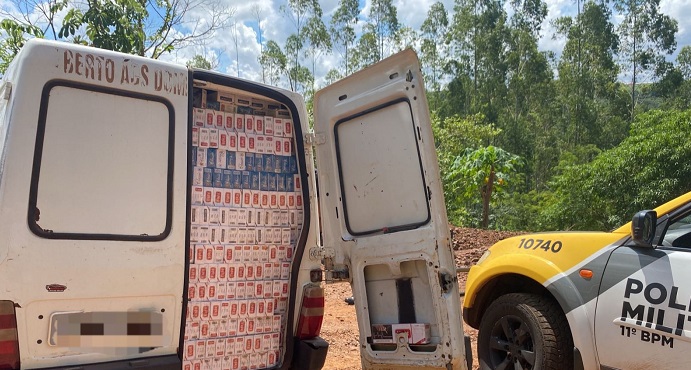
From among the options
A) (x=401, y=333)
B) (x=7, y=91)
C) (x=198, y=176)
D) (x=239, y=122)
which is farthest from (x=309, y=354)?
(x=7, y=91)

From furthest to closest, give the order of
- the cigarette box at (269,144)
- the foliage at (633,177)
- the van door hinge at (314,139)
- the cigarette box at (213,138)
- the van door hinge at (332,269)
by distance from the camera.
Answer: the foliage at (633,177) → the van door hinge at (332,269) → the van door hinge at (314,139) → the cigarette box at (269,144) → the cigarette box at (213,138)

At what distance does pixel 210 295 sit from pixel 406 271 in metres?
1.28

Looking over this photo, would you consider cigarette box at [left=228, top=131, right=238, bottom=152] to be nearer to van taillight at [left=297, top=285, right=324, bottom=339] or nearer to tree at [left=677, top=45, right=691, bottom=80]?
van taillight at [left=297, top=285, right=324, bottom=339]

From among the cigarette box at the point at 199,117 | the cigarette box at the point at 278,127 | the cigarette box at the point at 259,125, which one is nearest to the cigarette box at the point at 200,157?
the cigarette box at the point at 199,117

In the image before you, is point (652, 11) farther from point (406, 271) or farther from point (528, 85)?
point (406, 271)

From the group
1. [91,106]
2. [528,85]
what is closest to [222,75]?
[91,106]

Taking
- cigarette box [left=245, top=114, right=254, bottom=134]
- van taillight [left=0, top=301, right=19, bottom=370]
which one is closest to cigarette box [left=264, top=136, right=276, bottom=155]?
cigarette box [left=245, top=114, right=254, bottom=134]

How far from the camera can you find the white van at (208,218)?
2.70m

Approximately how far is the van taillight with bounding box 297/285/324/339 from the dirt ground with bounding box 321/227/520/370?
219cm

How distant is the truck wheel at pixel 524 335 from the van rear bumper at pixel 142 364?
241 cm

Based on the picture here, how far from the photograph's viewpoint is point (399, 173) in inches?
149

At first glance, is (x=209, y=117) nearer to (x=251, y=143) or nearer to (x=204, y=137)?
(x=204, y=137)

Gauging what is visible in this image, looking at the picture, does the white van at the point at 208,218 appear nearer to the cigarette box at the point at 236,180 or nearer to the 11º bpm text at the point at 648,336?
the cigarette box at the point at 236,180

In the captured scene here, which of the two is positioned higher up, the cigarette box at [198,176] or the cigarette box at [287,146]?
the cigarette box at [287,146]
